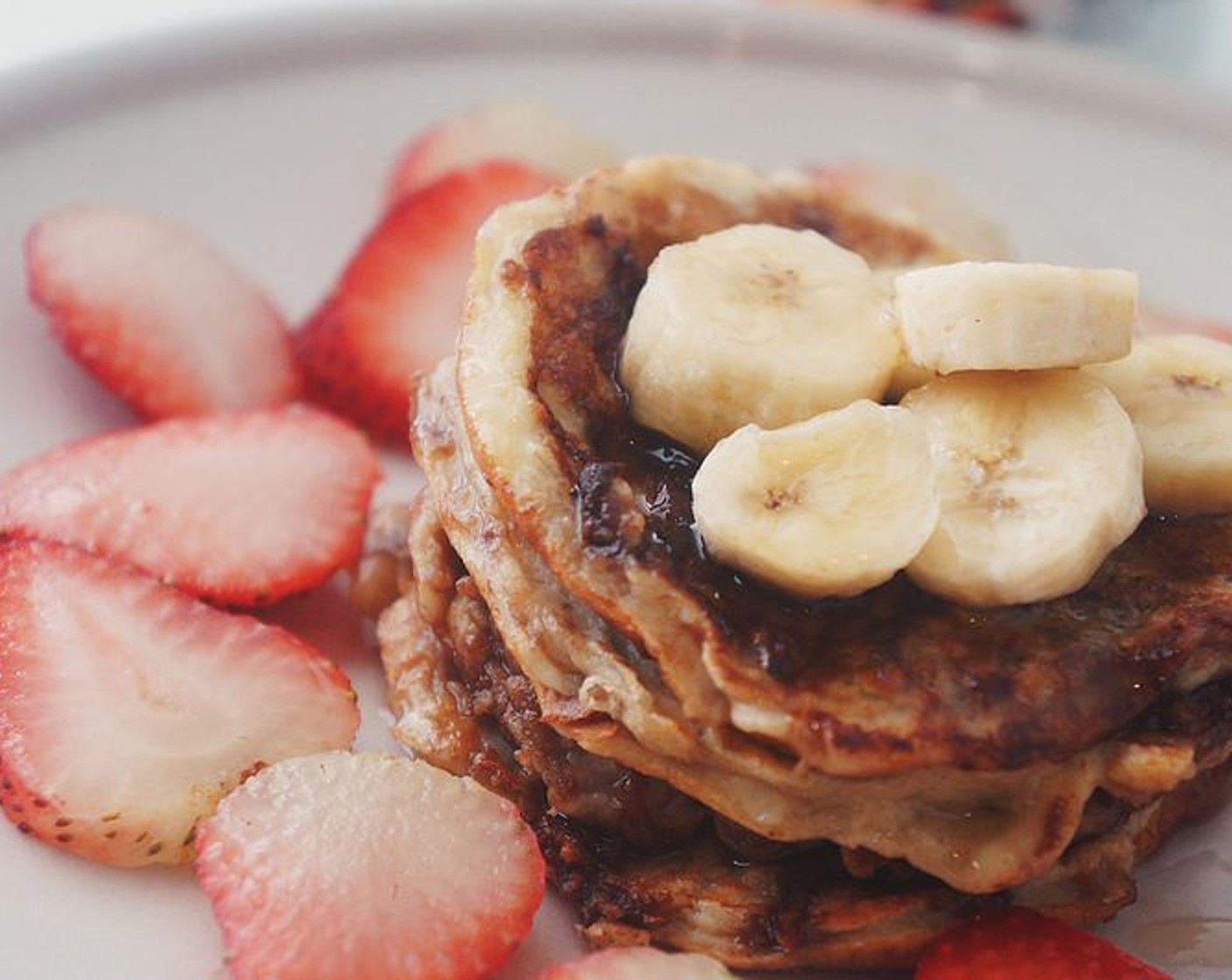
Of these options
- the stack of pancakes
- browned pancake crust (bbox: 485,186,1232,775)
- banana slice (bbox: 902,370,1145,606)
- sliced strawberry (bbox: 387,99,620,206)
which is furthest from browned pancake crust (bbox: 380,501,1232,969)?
sliced strawberry (bbox: 387,99,620,206)

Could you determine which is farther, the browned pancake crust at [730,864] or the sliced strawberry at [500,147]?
the sliced strawberry at [500,147]

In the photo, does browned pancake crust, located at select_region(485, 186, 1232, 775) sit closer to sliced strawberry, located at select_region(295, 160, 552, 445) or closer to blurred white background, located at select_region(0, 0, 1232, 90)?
sliced strawberry, located at select_region(295, 160, 552, 445)

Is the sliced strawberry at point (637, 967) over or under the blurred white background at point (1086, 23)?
under

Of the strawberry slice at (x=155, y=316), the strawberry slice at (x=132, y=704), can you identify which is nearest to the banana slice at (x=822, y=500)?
the strawberry slice at (x=132, y=704)

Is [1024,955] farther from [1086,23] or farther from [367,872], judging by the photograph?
[1086,23]

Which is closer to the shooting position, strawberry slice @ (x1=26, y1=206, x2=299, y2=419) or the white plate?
strawberry slice @ (x1=26, y1=206, x2=299, y2=419)

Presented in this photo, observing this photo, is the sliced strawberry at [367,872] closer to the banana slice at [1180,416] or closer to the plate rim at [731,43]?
the banana slice at [1180,416]
